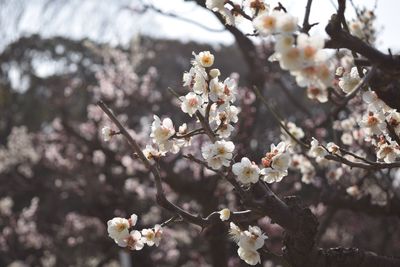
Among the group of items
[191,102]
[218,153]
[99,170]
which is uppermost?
[191,102]

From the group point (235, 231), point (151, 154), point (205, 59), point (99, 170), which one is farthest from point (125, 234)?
point (99, 170)

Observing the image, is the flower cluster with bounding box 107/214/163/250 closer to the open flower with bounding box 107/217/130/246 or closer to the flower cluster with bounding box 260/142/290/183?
the open flower with bounding box 107/217/130/246

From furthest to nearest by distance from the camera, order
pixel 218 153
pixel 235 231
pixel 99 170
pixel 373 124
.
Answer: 1. pixel 99 170
2. pixel 373 124
3. pixel 235 231
4. pixel 218 153

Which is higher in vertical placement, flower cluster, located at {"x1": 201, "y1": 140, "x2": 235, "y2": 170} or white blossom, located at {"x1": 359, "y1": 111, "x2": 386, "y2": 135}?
flower cluster, located at {"x1": 201, "y1": 140, "x2": 235, "y2": 170}

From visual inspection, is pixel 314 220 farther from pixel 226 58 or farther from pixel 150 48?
pixel 226 58

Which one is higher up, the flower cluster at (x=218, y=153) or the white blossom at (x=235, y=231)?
the flower cluster at (x=218, y=153)

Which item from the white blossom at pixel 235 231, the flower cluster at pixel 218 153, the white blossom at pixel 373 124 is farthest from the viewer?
the white blossom at pixel 373 124

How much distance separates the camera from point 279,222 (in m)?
2.13

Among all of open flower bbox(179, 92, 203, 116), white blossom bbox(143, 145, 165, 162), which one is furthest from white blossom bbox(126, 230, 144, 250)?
open flower bbox(179, 92, 203, 116)

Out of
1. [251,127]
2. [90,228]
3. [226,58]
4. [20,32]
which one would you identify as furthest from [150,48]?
[251,127]

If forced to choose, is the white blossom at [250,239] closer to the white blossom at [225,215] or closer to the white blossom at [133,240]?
the white blossom at [225,215]

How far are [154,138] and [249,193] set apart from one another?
1.59ft

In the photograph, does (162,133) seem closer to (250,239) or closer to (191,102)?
(191,102)

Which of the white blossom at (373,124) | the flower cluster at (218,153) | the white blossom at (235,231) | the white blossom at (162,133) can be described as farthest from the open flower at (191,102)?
the white blossom at (373,124)
